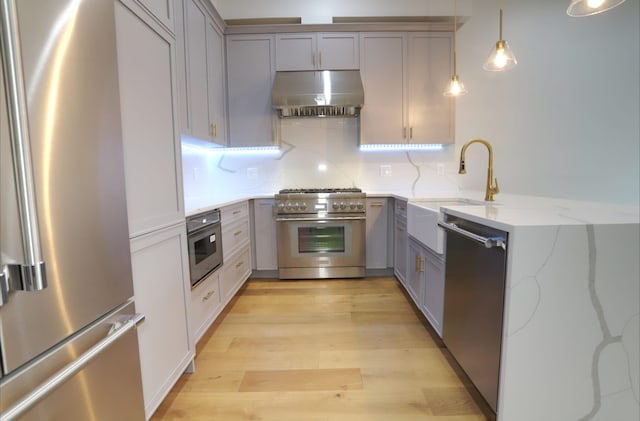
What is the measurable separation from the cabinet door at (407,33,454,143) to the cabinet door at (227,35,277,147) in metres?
1.48

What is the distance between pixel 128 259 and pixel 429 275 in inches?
68.7

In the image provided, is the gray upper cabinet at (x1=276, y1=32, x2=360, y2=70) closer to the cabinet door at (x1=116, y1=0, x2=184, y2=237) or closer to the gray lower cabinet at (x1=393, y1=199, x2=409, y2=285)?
the gray lower cabinet at (x1=393, y1=199, x2=409, y2=285)

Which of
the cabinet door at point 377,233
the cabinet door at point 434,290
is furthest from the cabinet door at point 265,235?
the cabinet door at point 434,290

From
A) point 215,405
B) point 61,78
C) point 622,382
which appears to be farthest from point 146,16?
point 622,382

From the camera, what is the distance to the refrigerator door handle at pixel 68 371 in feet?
1.89

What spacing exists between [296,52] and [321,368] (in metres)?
2.90

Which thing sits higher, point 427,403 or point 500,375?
point 500,375

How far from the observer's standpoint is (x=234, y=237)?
252cm

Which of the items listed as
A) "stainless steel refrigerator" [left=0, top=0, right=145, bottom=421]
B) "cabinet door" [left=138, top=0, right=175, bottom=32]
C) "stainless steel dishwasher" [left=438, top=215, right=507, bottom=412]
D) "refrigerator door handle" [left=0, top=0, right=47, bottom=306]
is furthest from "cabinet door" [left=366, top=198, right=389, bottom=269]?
"refrigerator door handle" [left=0, top=0, right=47, bottom=306]

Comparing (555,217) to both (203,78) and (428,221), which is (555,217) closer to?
(428,221)

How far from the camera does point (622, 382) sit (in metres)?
1.06

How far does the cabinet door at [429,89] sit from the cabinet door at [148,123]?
2.38 metres

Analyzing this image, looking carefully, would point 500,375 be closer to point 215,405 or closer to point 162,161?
point 215,405

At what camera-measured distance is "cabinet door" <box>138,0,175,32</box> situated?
127cm
